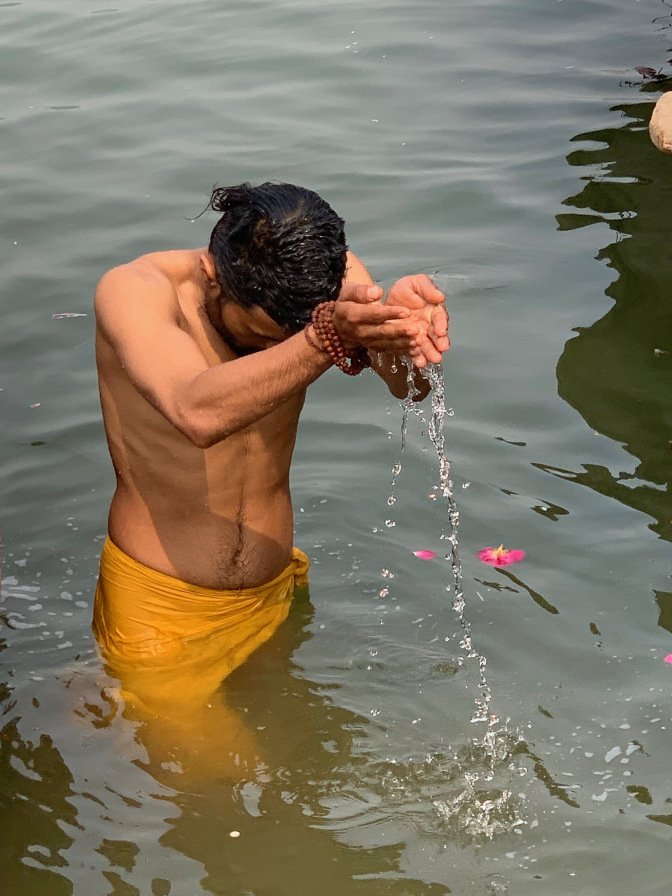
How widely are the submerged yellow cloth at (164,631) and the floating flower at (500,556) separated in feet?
3.47

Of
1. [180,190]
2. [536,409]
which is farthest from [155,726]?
[180,190]

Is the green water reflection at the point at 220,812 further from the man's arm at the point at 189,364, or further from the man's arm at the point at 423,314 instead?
the man's arm at the point at 423,314

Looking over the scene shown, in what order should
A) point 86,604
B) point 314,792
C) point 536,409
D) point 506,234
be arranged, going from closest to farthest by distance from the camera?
point 314,792, point 86,604, point 536,409, point 506,234

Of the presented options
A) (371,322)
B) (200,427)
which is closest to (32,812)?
(200,427)

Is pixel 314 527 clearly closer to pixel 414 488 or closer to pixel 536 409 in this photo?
pixel 414 488

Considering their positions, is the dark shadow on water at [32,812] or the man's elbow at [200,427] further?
the dark shadow on water at [32,812]

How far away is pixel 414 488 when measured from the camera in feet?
→ 16.1

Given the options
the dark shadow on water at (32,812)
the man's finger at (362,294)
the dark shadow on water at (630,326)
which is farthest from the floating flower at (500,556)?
the man's finger at (362,294)

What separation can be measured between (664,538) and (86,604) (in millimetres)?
2073

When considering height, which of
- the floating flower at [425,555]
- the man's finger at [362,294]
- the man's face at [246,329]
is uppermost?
the man's finger at [362,294]

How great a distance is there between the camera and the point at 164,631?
3.62m

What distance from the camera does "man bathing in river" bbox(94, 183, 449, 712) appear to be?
271cm

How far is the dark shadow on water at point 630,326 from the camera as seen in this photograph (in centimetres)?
486

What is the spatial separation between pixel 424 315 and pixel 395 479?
85.3 inches
